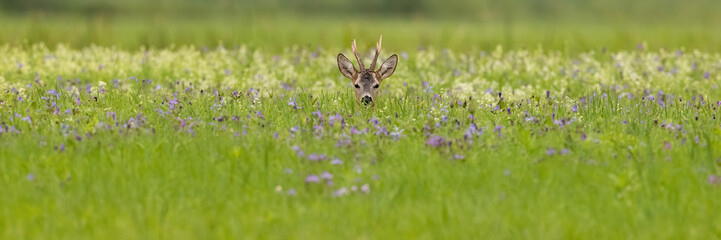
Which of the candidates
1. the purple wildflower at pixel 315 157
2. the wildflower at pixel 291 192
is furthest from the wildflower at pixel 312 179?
the purple wildflower at pixel 315 157

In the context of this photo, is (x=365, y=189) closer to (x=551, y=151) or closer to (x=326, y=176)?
(x=326, y=176)

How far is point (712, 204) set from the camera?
624 cm

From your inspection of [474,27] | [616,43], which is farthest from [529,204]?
[474,27]

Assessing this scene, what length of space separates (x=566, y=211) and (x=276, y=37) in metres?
18.6

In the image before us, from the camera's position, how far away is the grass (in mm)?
5863

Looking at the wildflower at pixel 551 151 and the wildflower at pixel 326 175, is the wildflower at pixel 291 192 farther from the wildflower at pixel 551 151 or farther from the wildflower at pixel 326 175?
the wildflower at pixel 551 151

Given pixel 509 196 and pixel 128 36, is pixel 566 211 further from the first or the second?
pixel 128 36

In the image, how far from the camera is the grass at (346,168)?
586 cm

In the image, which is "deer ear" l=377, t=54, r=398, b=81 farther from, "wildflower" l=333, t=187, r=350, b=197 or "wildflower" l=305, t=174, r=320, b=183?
"wildflower" l=333, t=187, r=350, b=197

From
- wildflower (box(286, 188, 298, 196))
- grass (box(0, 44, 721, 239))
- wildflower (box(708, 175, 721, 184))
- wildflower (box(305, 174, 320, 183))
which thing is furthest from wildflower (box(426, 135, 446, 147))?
wildflower (box(708, 175, 721, 184))

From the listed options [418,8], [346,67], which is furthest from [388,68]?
[418,8]

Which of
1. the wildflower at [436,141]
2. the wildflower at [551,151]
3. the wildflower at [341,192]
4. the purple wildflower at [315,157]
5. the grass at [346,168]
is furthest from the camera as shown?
the wildflower at [436,141]

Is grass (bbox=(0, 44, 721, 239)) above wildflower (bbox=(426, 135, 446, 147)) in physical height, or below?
below

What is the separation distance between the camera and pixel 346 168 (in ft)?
23.0
